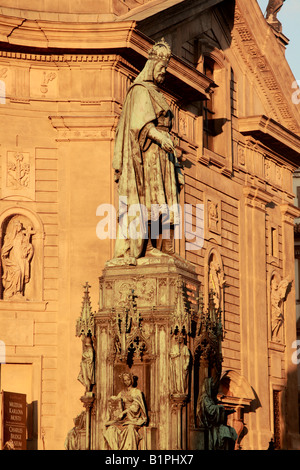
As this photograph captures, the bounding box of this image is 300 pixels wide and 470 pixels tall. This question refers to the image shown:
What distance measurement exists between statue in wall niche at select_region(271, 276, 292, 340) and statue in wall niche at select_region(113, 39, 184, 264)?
2499 cm

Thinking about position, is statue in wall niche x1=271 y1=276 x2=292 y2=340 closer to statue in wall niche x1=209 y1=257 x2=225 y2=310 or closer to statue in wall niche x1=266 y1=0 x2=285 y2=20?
statue in wall niche x1=209 y1=257 x2=225 y2=310

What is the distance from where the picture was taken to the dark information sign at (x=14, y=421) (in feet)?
91.5

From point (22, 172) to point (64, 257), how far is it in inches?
89.1

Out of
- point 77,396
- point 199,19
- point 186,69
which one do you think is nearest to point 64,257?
point 77,396

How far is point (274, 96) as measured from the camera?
4166cm

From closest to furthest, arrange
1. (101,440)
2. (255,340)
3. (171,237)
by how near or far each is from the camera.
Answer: (101,440) < (171,237) < (255,340)

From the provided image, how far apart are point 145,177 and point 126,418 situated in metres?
3.08

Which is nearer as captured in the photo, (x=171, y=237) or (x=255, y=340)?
(x=171, y=237)

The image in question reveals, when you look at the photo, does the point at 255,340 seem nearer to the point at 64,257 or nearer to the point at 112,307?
the point at 64,257

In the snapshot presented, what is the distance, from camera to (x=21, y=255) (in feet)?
96.7

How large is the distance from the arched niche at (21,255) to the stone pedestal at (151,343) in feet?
46.5

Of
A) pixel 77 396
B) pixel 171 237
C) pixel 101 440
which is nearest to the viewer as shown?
pixel 101 440

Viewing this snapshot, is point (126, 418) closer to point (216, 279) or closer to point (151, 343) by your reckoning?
point (151, 343)

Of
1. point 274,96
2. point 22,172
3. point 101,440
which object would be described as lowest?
point 101,440
